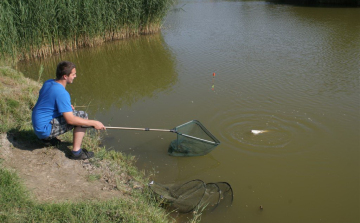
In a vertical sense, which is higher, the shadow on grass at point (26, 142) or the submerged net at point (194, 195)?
the shadow on grass at point (26, 142)

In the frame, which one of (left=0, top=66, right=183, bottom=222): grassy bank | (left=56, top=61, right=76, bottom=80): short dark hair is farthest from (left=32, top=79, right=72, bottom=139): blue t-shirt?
(left=0, top=66, right=183, bottom=222): grassy bank

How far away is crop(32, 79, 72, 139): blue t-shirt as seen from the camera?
385 cm

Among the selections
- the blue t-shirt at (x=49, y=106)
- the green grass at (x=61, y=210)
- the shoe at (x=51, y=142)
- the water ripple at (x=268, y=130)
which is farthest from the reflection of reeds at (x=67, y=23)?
the green grass at (x=61, y=210)

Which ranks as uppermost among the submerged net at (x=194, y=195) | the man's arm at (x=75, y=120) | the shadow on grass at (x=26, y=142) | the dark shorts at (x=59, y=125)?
the man's arm at (x=75, y=120)

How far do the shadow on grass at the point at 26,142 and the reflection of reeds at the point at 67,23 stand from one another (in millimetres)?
5492

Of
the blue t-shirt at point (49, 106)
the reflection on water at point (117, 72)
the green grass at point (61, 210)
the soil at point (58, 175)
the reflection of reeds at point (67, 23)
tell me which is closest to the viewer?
the green grass at point (61, 210)

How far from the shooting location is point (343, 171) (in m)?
4.85

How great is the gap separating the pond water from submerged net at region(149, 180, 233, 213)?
0.43ft

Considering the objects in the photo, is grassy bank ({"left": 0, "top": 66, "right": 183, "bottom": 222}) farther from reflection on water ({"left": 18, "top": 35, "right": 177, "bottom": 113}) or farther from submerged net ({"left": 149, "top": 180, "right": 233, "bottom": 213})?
reflection on water ({"left": 18, "top": 35, "right": 177, "bottom": 113})

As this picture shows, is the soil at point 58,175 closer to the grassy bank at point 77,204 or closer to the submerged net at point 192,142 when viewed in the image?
the grassy bank at point 77,204

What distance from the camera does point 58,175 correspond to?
3.92m

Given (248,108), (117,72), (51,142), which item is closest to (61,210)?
(51,142)

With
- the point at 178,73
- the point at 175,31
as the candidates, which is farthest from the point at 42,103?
the point at 175,31

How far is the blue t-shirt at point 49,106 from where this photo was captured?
3846 mm
